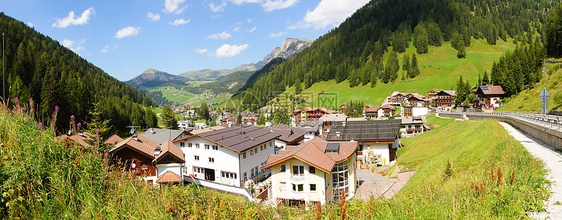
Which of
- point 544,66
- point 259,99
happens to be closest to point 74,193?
point 544,66

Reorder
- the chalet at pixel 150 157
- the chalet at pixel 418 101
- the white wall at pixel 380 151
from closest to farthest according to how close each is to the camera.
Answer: the chalet at pixel 150 157 < the white wall at pixel 380 151 < the chalet at pixel 418 101

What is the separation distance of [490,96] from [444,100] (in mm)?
39984

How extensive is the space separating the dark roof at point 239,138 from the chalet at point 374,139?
1262cm

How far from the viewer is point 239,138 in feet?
117

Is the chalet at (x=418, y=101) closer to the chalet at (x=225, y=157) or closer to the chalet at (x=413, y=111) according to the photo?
the chalet at (x=413, y=111)

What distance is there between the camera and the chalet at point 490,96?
72.3 meters

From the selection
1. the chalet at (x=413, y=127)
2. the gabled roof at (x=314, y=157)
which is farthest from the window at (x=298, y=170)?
the chalet at (x=413, y=127)

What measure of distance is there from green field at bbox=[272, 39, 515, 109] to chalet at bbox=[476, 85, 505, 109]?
58226 mm

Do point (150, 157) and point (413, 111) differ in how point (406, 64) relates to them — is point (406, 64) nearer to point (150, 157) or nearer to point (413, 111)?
point (413, 111)

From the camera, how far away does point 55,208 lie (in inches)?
166

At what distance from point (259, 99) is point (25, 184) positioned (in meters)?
192

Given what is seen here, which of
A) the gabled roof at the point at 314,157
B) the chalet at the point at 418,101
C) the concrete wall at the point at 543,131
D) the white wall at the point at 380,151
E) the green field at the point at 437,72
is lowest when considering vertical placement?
the white wall at the point at 380,151

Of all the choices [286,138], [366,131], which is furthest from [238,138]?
[366,131]

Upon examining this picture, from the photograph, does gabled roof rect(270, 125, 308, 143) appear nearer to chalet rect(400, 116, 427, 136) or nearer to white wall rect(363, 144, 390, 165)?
white wall rect(363, 144, 390, 165)
